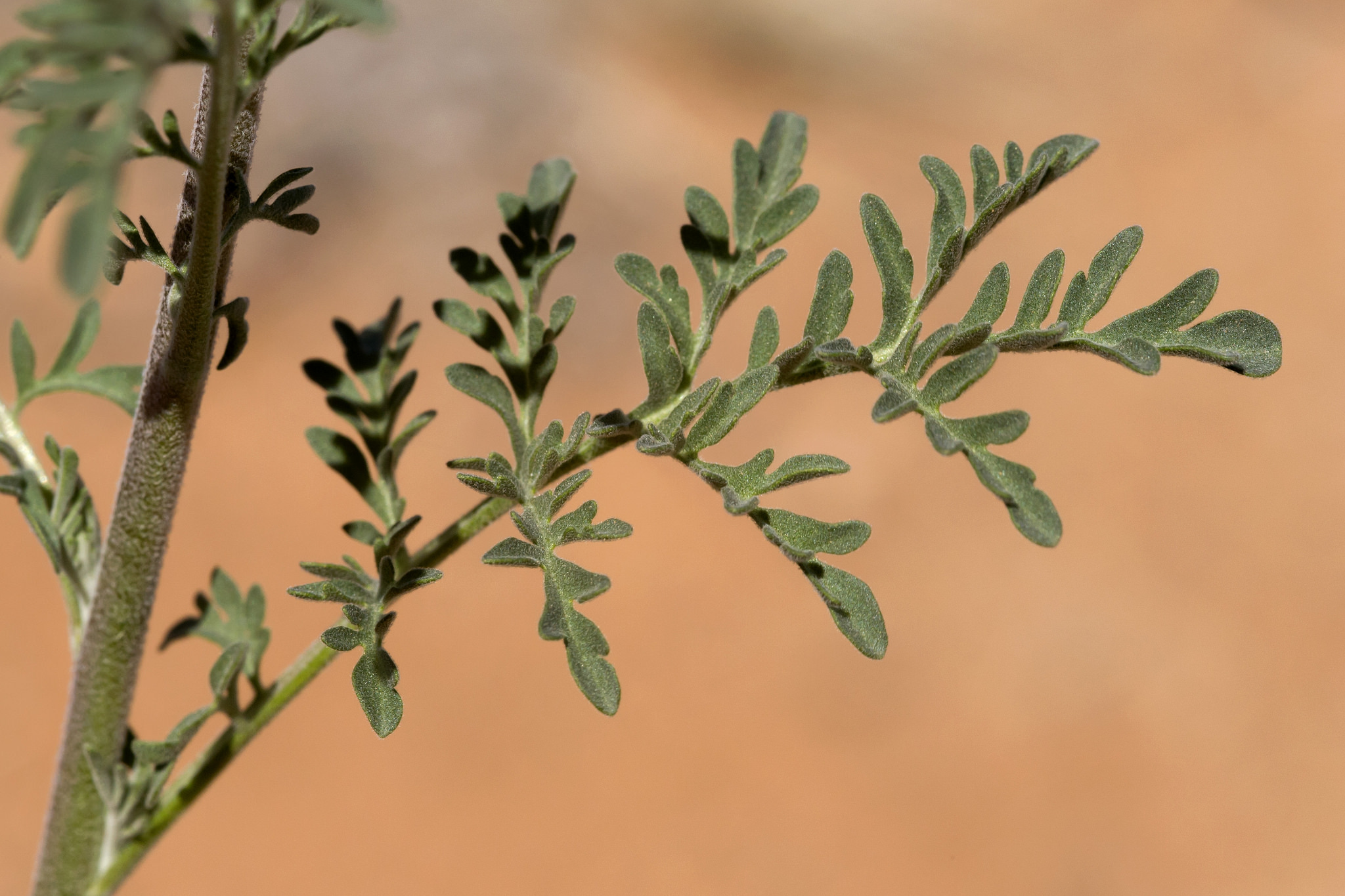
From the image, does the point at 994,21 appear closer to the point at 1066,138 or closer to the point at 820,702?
the point at 820,702

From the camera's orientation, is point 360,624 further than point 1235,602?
No

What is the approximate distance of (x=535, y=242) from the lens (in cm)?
129

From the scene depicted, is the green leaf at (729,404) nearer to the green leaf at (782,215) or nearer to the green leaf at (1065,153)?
the green leaf at (782,215)

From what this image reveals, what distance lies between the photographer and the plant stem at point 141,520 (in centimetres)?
97

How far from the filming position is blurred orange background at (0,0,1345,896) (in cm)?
374

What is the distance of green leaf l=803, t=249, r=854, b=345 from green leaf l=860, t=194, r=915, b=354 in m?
0.03

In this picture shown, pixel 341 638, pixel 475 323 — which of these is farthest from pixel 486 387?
pixel 341 638

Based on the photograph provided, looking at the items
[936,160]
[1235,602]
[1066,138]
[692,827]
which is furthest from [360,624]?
[1235,602]

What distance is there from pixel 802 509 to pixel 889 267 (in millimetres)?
3319

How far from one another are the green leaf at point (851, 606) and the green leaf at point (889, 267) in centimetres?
21

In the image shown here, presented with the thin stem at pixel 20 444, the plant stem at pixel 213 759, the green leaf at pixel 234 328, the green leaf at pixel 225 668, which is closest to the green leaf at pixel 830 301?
the plant stem at pixel 213 759

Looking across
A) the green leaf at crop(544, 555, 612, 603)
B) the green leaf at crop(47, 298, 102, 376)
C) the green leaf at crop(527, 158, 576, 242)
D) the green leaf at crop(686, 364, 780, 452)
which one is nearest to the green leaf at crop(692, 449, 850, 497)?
the green leaf at crop(686, 364, 780, 452)

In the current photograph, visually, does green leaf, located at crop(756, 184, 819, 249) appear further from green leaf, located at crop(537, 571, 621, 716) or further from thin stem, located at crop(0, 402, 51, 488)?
thin stem, located at crop(0, 402, 51, 488)

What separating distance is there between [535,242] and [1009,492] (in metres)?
0.61
